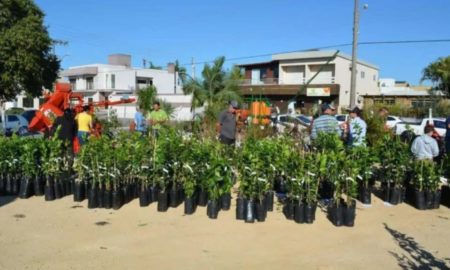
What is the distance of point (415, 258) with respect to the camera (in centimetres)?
529

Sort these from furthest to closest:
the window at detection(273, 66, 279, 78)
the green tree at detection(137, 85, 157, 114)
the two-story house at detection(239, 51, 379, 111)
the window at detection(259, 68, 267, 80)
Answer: the window at detection(259, 68, 267, 80)
the window at detection(273, 66, 279, 78)
the two-story house at detection(239, 51, 379, 111)
the green tree at detection(137, 85, 157, 114)

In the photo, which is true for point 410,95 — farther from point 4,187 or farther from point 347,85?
point 4,187

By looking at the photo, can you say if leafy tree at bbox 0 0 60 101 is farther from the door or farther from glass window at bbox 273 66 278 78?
the door

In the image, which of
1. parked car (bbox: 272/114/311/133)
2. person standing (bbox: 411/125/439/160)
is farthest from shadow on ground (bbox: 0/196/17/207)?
person standing (bbox: 411/125/439/160)

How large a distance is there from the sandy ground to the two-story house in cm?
3197

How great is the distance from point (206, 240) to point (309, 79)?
37.3m

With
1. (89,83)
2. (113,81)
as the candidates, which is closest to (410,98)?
(113,81)

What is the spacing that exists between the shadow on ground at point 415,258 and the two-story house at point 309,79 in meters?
32.9

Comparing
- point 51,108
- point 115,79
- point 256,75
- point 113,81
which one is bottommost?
point 51,108

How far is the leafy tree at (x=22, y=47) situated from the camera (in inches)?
785

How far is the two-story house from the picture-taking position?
40.7 m

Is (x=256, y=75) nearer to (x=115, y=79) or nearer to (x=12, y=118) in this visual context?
(x=115, y=79)

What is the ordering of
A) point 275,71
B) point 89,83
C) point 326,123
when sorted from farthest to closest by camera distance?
point 89,83, point 275,71, point 326,123

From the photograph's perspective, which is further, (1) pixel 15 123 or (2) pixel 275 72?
(2) pixel 275 72
